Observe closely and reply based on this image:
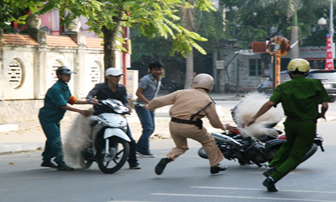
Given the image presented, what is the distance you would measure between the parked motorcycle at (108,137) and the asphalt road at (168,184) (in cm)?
21

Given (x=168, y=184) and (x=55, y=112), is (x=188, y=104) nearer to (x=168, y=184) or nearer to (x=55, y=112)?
(x=168, y=184)

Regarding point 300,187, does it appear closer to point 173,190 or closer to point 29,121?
point 173,190

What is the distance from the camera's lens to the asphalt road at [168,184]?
6.68 meters

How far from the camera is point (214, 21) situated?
41.7 meters

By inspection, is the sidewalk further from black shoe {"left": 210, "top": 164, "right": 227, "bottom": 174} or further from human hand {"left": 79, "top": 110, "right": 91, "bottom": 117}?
black shoe {"left": 210, "top": 164, "right": 227, "bottom": 174}

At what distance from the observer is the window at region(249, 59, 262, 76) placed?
47969 millimetres

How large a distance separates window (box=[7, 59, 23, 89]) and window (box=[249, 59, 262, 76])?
31759 mm

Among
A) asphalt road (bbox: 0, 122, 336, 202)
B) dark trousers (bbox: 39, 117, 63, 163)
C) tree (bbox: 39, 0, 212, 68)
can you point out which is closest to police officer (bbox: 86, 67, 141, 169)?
asphalt road (bbox: 0, 122, 336, 202)

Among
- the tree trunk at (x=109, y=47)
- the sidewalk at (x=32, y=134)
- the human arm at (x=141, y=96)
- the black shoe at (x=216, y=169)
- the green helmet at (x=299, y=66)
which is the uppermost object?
the tree trunk at (x=109, y=47)

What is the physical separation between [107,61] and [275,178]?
9.24 meters

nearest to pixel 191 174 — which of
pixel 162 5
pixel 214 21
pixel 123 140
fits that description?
pixel 123 140

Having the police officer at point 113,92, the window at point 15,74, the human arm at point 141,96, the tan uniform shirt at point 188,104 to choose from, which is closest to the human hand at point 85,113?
the police officer at point 113,92

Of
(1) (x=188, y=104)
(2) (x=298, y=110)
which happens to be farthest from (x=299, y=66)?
(1) (x=188, y=104)

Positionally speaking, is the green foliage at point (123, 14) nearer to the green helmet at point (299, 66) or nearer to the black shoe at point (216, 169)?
the black shoe at point (216, 169)
